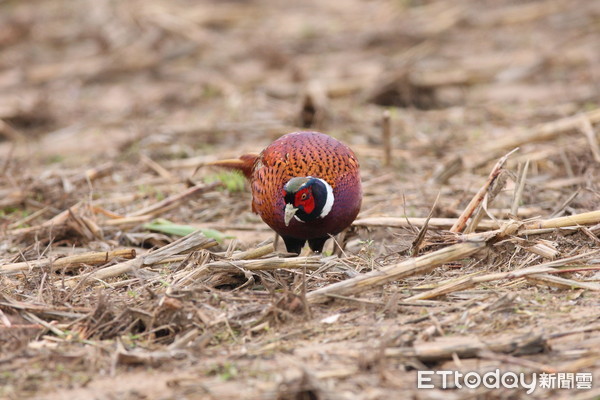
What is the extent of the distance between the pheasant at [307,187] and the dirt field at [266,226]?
23 centimetres

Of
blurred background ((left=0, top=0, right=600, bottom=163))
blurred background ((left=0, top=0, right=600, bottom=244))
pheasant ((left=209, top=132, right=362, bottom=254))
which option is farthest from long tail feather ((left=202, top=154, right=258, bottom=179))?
blurred background ((left=0, top=0, right=600, bottom=163))

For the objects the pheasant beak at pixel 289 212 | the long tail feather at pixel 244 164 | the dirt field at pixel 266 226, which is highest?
the long tail feather at pixel 244 164

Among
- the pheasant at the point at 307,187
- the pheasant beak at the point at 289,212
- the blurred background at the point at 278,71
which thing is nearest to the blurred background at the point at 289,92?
the blurred background at the point at 278,71

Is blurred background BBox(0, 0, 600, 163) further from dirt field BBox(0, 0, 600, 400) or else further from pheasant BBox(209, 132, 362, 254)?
pheasant BBox(209, 132, 362, 254)

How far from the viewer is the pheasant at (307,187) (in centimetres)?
394

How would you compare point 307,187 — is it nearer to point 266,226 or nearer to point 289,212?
point 289,212

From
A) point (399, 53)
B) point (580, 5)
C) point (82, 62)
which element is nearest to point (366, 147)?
point (399, 53)

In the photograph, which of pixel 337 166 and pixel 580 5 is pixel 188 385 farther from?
pixel 580 5

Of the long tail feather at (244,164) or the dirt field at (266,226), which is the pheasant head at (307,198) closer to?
the dirt field at (266,226)

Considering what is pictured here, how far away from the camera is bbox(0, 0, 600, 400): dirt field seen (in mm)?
3033

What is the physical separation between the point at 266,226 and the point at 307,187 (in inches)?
54.4

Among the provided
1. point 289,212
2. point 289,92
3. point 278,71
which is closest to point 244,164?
point 289,212

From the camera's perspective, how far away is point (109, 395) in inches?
112

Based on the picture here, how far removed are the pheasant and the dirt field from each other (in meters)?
0.23
